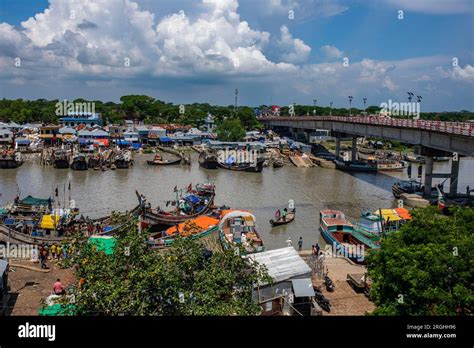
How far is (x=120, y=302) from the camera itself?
20.1 ft

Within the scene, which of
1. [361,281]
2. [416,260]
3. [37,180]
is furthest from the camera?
[37,180]

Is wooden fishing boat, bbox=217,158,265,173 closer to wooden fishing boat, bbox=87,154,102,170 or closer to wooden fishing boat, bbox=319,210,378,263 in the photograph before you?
wooden fishing boat, bbox=87,154,102,170

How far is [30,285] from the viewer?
492 inches

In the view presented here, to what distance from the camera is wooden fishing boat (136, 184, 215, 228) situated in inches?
787

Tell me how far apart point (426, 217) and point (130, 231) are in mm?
6680

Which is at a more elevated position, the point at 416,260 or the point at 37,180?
the point at 416,260

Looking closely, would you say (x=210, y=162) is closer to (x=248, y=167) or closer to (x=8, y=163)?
(x=248, y=167)

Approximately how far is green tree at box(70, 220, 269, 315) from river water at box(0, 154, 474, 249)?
34.8 feet

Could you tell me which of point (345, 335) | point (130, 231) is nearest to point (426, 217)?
point (130, 231)

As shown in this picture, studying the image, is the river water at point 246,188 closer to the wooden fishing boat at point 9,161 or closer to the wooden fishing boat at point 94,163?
the wooden fishing boat at point 9,161

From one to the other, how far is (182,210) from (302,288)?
40.8ft

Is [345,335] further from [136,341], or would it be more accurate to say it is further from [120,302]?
[120,302]

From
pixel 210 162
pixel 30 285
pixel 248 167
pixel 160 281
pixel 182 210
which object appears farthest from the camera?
pixel 210 162

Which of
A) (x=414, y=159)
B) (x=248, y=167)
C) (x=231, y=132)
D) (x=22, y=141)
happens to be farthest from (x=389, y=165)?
(x=22, y=141)
